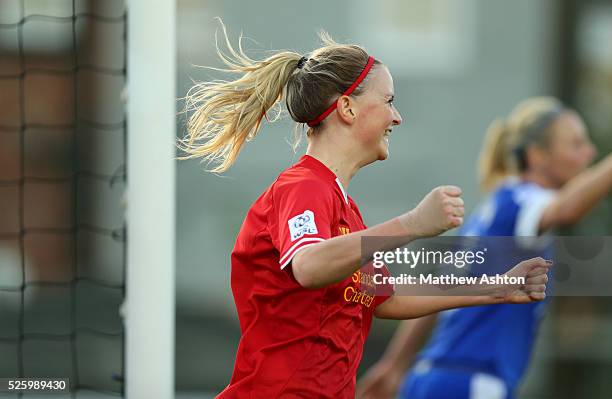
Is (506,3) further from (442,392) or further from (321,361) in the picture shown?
(321,361)

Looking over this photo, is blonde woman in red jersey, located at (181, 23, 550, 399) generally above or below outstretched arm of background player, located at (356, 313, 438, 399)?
above

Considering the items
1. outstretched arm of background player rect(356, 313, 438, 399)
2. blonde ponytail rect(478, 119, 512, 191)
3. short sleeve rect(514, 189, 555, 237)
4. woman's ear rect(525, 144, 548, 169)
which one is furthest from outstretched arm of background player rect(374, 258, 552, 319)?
blonde ponytail rect(478, 119, 512, 191)

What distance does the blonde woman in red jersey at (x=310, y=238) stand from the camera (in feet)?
8.84

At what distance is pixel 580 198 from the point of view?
430cm

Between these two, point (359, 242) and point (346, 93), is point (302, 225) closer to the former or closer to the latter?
point (359, 242)

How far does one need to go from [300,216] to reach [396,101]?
8.56 metres

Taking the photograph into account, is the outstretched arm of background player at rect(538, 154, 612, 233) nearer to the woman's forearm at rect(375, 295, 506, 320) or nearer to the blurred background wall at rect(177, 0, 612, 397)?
the woman's forearm at rect(375, 295, 506, 320)

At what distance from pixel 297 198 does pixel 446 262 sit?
571 millimetres

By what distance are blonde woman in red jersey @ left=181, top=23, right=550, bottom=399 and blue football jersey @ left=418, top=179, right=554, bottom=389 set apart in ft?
5.53

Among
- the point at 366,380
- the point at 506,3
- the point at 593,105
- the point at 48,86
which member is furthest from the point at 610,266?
the point at 506,3

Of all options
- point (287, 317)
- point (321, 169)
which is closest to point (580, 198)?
point (321, 169)

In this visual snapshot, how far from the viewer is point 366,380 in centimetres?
496

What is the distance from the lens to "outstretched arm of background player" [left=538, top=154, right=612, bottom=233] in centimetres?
423

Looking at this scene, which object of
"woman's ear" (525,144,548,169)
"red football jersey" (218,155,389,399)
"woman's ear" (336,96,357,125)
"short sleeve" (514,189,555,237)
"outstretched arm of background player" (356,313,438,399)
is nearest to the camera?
"red football jersey" (218,155,389,399)
